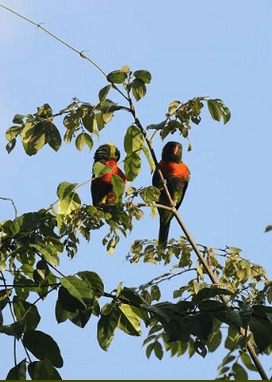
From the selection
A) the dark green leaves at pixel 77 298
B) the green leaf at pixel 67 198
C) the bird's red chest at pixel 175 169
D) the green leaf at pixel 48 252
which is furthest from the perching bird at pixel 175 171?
the dark green leaves at pixel 77 298

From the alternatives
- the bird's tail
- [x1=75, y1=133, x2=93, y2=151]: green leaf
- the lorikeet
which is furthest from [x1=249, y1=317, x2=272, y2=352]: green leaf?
the lorikeet

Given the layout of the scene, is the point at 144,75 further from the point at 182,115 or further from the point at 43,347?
the point at 43,347

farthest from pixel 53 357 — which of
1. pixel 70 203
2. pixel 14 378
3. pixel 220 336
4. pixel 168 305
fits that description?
pixel 220 336

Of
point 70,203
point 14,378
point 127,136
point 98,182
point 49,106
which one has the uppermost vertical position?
point 98,182

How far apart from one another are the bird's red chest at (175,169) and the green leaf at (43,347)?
10.3 ft

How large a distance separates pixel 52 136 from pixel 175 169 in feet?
6.91

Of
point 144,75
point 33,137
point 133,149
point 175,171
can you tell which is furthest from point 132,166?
point 175,171

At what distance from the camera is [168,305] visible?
2.34 m

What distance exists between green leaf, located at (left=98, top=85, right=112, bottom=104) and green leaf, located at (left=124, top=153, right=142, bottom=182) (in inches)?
9.6

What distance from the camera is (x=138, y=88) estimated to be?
315cm

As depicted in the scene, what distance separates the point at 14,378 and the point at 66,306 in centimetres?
25

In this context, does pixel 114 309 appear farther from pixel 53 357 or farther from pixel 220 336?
pixel 220 336

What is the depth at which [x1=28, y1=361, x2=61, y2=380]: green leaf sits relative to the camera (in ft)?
7.30

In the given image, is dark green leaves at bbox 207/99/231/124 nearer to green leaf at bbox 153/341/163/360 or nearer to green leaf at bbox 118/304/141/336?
green leaf at bbox 153/341/163/360
